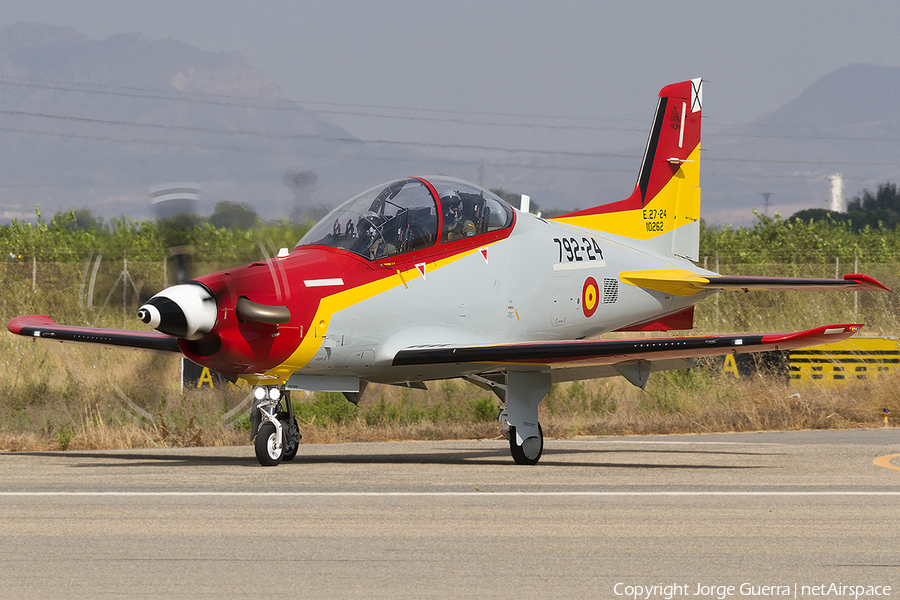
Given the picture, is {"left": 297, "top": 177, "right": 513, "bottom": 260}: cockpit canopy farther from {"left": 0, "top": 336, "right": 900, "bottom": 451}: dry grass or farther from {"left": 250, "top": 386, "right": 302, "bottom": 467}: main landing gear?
{"left": 0, "top": 336, "right": 900, "bottom": 451}: dry grass

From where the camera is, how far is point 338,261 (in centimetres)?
1137

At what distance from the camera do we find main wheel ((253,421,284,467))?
1148cm

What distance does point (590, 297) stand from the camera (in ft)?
47.5

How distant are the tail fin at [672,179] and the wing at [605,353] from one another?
183 inches

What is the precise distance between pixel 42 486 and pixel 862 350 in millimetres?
16301

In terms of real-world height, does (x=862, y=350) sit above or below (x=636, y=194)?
below

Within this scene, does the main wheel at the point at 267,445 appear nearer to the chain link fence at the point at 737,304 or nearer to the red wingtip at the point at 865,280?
the chain link fence at the point at 737,304

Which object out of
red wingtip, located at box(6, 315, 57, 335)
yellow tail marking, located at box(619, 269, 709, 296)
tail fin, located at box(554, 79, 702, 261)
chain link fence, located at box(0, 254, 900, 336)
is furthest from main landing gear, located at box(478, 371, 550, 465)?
chain link fence, located at box(0, 254, 900, 336)
